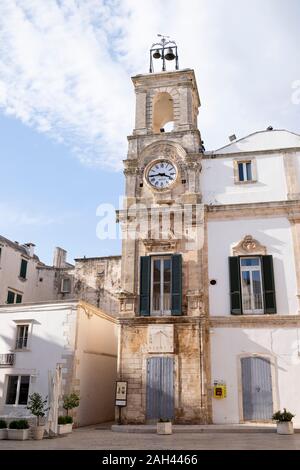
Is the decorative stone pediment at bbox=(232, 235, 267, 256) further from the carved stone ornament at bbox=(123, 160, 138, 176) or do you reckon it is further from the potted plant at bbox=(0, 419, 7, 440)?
the potted plant at bbox=(0, 419, 7, 440)

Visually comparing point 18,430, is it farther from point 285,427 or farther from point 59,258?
point 59,258

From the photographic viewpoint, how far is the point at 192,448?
427 inches

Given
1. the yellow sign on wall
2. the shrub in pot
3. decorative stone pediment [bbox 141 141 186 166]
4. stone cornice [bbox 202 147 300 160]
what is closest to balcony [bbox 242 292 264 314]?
the yellow sign on wall

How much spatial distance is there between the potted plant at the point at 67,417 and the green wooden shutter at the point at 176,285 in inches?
187

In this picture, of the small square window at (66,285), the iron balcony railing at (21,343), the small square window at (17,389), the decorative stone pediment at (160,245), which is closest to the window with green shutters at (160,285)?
the decorative stone pediment at (160,245)

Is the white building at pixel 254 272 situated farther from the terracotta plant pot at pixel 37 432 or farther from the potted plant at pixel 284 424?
the terracotta plant pot at pixel 37 432

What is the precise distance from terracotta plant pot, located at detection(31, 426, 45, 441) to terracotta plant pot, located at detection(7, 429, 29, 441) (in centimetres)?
23

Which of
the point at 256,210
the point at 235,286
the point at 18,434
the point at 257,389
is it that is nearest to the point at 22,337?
the point at 18,434

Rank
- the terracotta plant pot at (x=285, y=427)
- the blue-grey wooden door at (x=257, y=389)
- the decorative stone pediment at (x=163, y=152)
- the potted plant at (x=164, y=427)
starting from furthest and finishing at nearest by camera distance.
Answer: the decorative stone pediment at (x=163, y=152), the blue-grey wooden door at (x=257, y=389), the potted plant at (x=164, y=427), the terracotta plant pot at (x=285, y=427)

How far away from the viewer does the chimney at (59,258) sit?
32062 mm

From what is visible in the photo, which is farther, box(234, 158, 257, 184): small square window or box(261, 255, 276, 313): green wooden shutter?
box(234, 158, 257, 184): small square window

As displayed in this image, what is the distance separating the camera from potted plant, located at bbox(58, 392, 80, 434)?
1430cm

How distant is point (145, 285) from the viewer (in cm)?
1773
